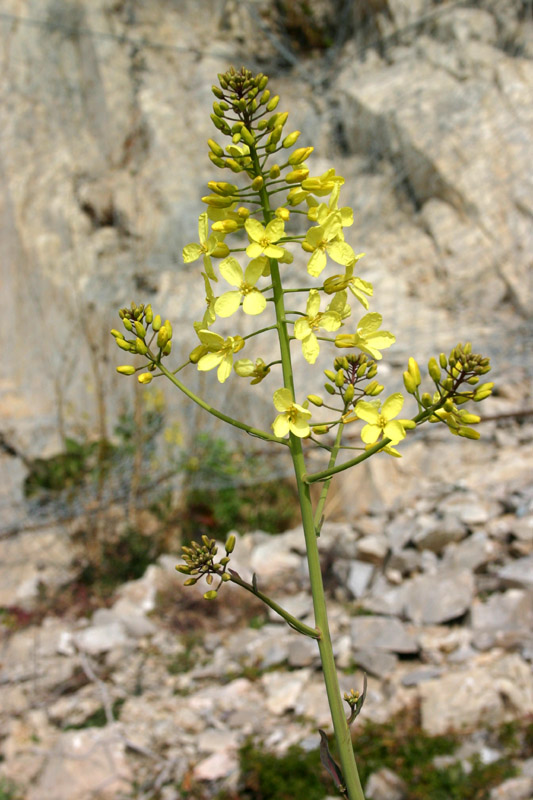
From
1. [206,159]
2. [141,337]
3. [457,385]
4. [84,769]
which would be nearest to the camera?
[457,385]

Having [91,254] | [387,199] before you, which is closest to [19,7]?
[91,254]

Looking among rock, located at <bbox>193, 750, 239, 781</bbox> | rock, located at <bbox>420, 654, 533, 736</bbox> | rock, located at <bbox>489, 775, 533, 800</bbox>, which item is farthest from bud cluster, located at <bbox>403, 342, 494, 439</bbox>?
rock, located at <bbox>193, 750, 239, 781</bbox>

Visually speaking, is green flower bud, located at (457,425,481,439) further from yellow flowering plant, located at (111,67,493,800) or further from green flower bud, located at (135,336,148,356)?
green flower bud, located at (135,336,148,356)

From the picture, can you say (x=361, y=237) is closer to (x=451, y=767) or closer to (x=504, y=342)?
(x=504, y=342)

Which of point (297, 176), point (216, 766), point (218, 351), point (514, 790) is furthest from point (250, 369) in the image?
point (216, 766)

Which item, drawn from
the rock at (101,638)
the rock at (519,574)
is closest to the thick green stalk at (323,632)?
the rock at (519,574)

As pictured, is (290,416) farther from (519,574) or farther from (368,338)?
(519,574)
